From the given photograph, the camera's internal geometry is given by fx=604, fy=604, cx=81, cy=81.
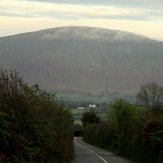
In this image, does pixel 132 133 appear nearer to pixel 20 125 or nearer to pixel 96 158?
pixel 96 158

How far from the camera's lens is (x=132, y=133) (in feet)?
157

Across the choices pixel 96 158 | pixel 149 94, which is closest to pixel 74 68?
pixel 149 94

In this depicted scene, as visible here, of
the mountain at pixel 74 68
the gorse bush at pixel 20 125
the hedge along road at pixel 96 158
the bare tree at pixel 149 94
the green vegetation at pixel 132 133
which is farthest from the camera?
the mountain at pixel 74 68

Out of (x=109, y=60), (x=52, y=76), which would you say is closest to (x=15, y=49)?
(x=52, y=76)

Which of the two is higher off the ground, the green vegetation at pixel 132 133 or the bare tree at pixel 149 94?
the bare tree at pixel 149 94

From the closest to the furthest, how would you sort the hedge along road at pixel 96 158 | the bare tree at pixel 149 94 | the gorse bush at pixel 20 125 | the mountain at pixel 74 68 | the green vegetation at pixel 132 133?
the gorse bush at pixel 20 125
the green vegetation at pixel 132 133
the hedge along road at pixel 96 158
the bare tree at pixel 149 94
the mountain at pixel 74 68

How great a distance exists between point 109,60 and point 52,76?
31.7 meters

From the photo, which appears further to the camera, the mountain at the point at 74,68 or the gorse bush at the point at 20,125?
the mountain at the point at 74,68

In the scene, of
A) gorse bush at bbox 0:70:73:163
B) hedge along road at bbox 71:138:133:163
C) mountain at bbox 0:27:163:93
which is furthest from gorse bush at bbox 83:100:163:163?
mountain at bbox 0:27:163:93

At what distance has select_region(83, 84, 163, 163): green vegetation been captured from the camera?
3484cm

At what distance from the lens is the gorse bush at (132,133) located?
34.9 metres

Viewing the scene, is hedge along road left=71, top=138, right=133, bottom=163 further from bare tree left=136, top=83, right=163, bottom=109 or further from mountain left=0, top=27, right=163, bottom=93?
mountain left=0, top=27, right=163, bottom=93

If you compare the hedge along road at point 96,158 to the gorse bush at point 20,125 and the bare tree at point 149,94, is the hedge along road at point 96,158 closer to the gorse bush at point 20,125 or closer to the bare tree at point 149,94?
the gorse bush at point 20,125

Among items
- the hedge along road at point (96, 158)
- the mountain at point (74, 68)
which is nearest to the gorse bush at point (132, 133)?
the hedge along road at point (96, 158)
